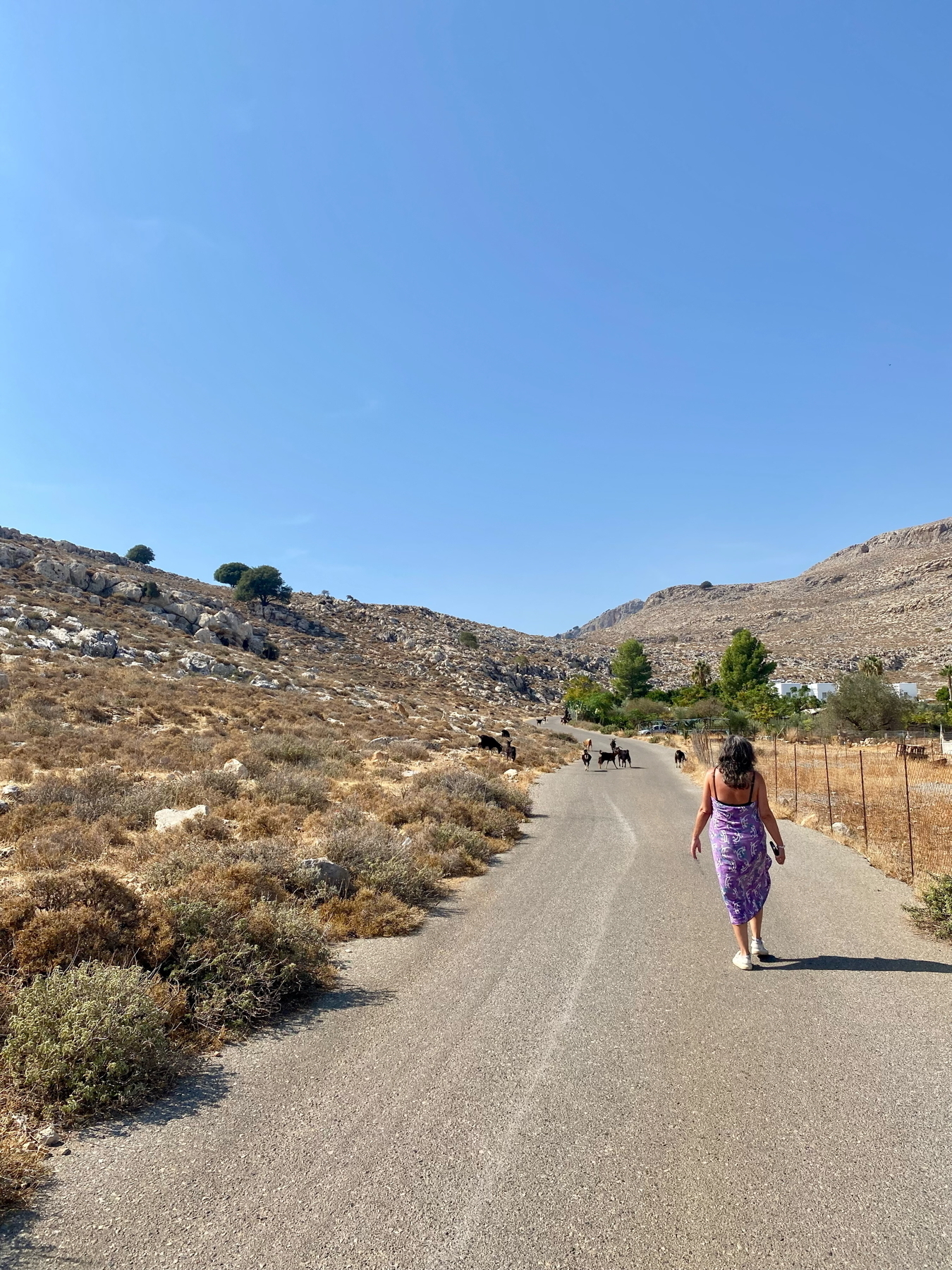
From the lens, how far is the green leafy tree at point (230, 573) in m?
102

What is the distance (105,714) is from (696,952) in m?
21.1

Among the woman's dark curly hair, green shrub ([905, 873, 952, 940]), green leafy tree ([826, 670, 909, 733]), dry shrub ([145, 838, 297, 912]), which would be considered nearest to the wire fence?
green shrub ([905, 873, 952, 940])

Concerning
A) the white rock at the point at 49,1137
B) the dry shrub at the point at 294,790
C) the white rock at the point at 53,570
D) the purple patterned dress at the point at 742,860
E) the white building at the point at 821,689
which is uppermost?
the white rock at the point at 53,570

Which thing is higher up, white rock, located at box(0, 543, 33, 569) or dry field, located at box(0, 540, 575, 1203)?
white rock, located at box(0, 543, 33, 569)

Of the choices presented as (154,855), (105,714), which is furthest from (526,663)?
(154,855)

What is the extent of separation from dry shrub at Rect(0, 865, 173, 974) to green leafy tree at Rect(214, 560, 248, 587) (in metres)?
102

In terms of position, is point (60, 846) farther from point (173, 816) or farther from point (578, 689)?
point (578, 689)

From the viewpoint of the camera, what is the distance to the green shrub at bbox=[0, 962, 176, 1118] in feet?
12.6

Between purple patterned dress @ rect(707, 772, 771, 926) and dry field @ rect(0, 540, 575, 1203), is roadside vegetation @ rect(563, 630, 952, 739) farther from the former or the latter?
purple patterned dress @ rect(707, 772, 771, 926)

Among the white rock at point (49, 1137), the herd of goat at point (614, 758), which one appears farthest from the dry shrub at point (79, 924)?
the herd of goat at point (614, 758)

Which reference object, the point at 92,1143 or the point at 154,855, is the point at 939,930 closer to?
the point at 92,1143

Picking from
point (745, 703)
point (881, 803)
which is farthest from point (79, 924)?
point (745, 703)

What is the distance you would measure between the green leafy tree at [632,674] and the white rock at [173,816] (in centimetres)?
8600

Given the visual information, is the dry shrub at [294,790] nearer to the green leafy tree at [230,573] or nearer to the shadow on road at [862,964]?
the shadow on road at [862,964]
